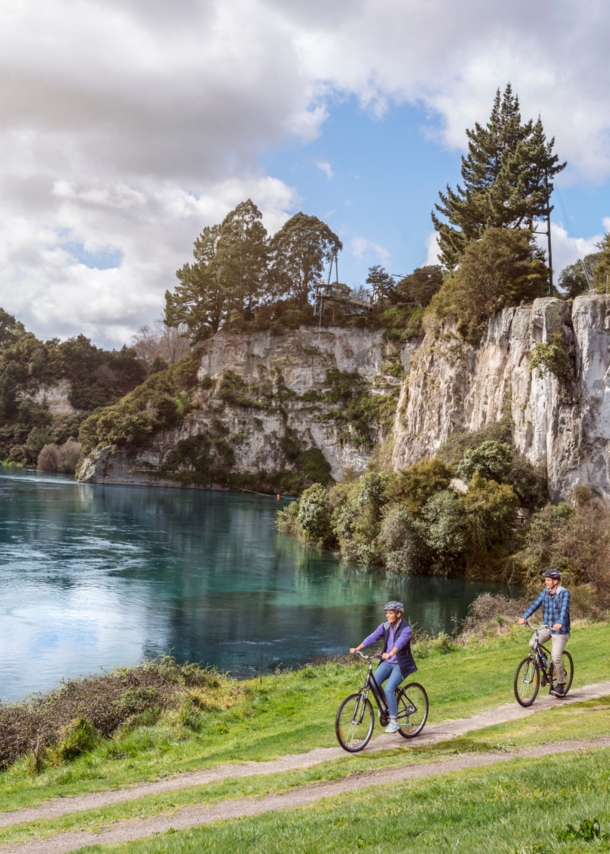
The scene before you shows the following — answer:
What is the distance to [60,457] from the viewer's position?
339ft

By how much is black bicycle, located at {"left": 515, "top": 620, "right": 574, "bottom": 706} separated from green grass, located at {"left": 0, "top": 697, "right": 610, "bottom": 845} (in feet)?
2.86

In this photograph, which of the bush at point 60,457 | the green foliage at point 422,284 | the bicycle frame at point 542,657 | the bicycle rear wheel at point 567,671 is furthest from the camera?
the bush at point 60,457

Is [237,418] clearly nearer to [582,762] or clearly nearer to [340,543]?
[340,543]

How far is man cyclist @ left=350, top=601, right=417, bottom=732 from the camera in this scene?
34.7 feet

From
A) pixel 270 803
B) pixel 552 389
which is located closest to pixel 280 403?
pixel 552 389

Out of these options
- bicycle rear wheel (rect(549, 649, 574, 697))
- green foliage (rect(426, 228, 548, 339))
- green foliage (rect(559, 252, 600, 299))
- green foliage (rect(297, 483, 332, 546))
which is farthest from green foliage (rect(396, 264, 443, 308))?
bicycle rear wheel (rect(549, 649, 574, 697))

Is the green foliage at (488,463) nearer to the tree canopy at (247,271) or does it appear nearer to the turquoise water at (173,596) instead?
the turquoise water at (173,596)

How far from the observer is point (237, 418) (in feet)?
314

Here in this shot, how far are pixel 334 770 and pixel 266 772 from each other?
163cm

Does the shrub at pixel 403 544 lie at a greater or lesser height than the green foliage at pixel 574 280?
lesser

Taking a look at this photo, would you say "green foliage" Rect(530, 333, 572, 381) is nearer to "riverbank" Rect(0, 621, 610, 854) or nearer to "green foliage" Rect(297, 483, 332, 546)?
"green foliage" Rect(297, 483, 332, 546)

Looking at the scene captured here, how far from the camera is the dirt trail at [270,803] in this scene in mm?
8062

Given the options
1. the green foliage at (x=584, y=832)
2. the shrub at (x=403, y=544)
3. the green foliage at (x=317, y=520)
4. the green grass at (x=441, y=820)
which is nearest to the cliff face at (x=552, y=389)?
the shrub at (x=403, y=544)

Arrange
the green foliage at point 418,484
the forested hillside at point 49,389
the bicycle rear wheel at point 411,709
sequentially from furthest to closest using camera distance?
the forested hillside at point 49,389 → the green foliage at point 418,484 → the bicycle rear wheel at point 411,709
